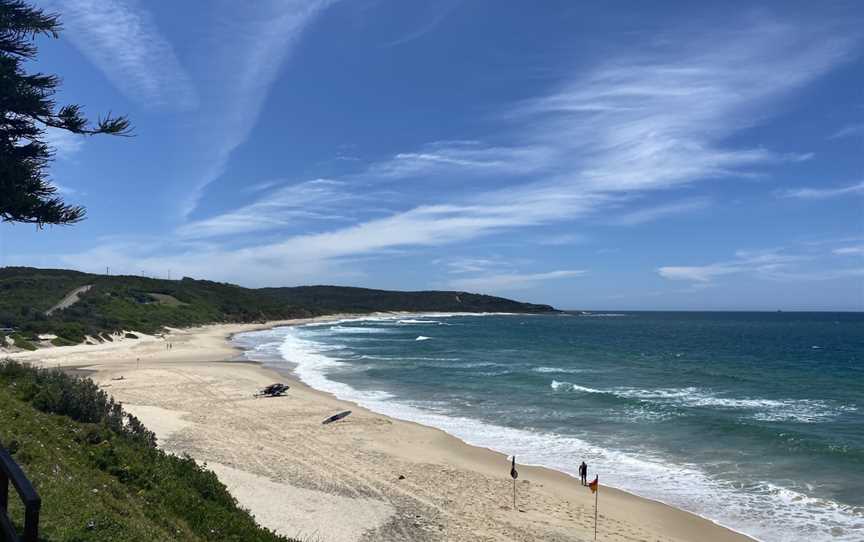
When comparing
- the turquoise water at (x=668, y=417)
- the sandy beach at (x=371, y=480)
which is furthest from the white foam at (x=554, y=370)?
the sandy beach at (x=371, y=480)

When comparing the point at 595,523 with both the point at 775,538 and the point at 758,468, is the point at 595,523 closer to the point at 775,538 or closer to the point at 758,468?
the point at 775,538

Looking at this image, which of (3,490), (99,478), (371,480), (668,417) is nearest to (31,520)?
(3,490)

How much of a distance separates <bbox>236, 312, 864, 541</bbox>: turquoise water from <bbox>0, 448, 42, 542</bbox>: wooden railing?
13.7 metres

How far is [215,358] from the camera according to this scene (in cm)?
4500

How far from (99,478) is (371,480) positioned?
806 centimetres

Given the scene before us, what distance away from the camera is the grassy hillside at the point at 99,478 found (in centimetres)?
647

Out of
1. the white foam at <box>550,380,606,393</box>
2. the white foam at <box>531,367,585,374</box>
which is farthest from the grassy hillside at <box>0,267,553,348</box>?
the white foam at <box>550,380,606,393</box>

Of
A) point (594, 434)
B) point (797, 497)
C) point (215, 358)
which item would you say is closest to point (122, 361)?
point (215, 358)

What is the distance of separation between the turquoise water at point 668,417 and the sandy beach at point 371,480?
1.57 m

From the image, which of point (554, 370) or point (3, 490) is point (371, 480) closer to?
point (3, 490)

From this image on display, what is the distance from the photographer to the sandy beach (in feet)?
40.3

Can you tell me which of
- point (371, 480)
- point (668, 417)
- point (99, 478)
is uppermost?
point (99, 478)

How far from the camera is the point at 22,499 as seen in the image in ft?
12.0

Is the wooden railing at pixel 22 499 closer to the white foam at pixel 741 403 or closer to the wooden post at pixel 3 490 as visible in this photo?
the wooden post at pixel 3 490
